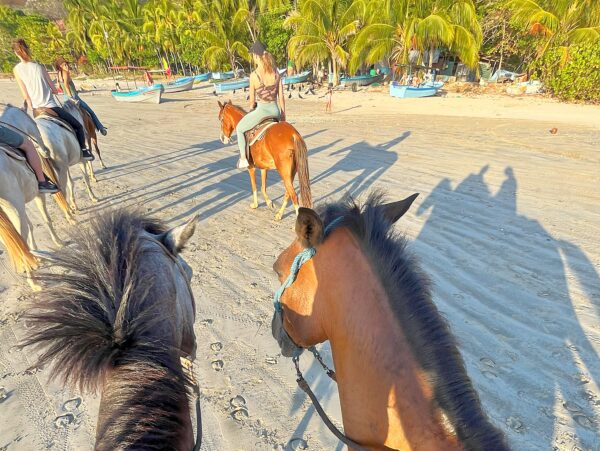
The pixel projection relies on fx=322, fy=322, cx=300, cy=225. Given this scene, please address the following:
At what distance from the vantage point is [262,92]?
565 centimetres

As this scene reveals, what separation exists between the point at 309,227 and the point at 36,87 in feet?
21.8

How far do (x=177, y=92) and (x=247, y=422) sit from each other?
96.6ft

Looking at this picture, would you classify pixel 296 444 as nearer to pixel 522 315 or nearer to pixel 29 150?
pixel 522 315

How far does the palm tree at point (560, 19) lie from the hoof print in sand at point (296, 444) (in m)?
19.3

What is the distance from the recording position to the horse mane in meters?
1.02

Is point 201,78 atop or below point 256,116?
atop

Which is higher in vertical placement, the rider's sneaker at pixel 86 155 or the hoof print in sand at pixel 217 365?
the rider's sneaker at pixel 86 155

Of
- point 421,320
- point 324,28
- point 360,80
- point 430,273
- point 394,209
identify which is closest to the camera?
point 421,320

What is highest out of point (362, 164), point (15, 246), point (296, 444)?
point (15, 246)

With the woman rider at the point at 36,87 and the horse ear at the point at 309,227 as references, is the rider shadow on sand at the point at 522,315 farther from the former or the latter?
the woman rider at the point at 36,87

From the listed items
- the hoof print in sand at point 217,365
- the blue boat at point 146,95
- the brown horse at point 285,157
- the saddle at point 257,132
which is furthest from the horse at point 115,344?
the blue boat at point 146,95

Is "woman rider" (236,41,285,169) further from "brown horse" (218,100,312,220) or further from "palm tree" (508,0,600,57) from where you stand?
"palm tree" (508,0,600,57)

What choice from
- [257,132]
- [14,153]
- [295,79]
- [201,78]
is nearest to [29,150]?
[14,153]

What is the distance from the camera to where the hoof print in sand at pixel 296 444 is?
7.52 ft
